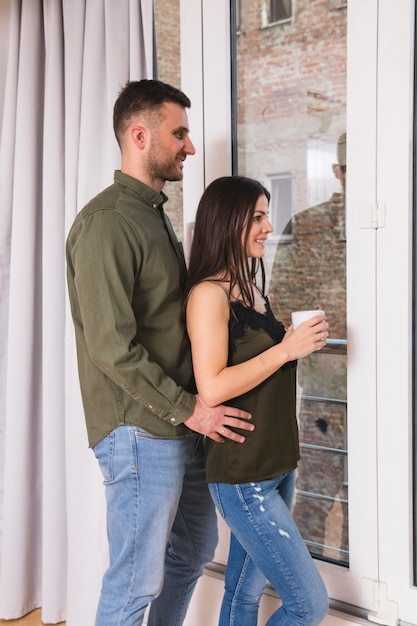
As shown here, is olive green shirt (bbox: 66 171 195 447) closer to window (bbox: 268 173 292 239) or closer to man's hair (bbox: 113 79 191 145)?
man's hair (bbox: 113 79 191 145)

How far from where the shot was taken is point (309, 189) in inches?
77.2

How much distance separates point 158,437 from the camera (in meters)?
1.60

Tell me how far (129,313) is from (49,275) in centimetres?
103

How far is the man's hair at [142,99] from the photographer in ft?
5.42

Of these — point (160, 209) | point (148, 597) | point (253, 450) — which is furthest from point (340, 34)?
point (148, 597)

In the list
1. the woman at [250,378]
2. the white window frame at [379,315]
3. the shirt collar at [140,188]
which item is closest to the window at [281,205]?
the white window frame at [379,315]

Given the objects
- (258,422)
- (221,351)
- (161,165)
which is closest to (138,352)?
(221,351)

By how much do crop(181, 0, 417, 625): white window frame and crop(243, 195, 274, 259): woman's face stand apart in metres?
0.34

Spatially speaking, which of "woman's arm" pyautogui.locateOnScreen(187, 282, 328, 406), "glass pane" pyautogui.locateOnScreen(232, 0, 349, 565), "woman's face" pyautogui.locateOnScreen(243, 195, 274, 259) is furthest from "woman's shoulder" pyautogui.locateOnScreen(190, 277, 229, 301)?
"glass pane" pyautogui.locateOnScreen(232, 0, 349, 565)

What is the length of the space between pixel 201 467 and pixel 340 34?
4.22 ft

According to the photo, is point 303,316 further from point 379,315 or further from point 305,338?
point 379,315

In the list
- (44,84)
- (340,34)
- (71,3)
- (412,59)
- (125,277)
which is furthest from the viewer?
Answer: (44,84)

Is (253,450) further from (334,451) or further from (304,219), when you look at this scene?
(304,219)

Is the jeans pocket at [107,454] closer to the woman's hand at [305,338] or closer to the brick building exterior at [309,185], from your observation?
the woman's hand at [305,338]
